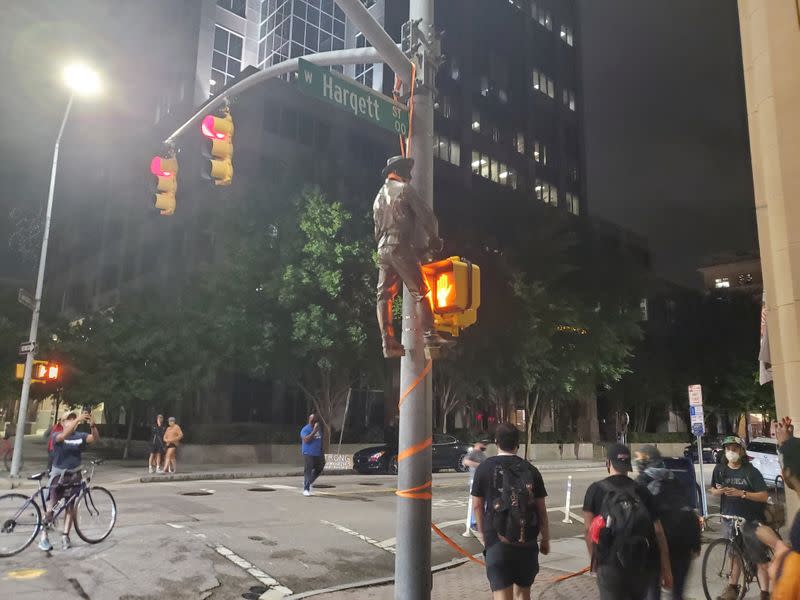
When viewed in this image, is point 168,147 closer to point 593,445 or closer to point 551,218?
point 551,218

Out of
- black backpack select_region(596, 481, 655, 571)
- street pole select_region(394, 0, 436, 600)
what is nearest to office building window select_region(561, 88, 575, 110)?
street pole select_region(394, 0, 436, 600)

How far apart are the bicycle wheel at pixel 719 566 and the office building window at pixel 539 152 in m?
63.7

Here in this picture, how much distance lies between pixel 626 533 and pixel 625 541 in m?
0.06

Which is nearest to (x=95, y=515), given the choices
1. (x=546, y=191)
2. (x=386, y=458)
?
(x=386, y=458)

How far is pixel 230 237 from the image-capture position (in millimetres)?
24797

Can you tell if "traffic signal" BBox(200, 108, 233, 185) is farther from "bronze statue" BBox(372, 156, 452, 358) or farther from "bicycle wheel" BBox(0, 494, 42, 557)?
"bicycle wheel" BBox(0, 494, 42, 557)

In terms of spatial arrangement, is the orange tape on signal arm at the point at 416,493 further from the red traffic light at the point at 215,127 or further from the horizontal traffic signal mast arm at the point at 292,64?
the red traffic light at the point at 215,127

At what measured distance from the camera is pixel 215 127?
8.94 meters

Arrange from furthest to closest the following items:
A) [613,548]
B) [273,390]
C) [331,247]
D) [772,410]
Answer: [772,410] → [273,390] → [331,247] → [613,548]

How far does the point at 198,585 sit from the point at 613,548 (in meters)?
4.98

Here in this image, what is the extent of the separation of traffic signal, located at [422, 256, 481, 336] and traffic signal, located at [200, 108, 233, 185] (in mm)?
4737

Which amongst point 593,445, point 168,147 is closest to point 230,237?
point 168,147

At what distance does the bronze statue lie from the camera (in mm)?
5254

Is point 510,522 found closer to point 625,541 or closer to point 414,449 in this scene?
point 625,541
